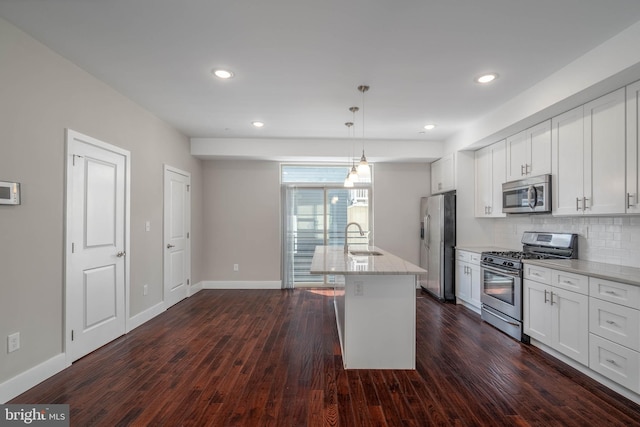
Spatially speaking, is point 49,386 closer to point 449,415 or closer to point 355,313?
point 355,313

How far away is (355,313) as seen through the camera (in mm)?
2521

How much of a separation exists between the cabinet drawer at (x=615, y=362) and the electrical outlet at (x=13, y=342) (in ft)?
14.0

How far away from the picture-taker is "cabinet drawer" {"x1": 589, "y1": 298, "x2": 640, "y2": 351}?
2057mm

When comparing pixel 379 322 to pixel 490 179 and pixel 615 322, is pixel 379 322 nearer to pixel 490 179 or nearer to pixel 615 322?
pixel 615 322

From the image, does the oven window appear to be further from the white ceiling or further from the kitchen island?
the white ceiling

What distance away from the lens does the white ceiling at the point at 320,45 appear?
193 cm

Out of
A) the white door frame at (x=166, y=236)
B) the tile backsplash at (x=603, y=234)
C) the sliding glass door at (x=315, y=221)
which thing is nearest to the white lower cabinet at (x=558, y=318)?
the tile backsplash at (x=603, y=234)

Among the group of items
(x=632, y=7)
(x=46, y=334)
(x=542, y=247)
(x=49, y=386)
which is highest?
(x=632, y=7)

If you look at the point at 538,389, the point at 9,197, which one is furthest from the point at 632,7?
the point at 9,197

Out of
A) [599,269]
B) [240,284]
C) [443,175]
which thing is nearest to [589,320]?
[599,269]

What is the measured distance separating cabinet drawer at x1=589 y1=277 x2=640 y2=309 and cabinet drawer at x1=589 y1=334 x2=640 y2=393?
0.32 m

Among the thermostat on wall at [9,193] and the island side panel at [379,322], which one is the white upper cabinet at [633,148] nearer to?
the island side panel at [379,322]

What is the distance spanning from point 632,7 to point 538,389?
2.64 meters

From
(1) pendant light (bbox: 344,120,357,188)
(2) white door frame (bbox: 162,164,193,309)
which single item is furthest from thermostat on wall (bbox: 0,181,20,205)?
(1) pendant light (bbox: 344,120,357,188)
